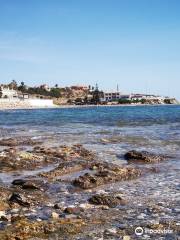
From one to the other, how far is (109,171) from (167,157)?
570 cm

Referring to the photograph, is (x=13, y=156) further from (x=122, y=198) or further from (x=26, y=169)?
(x=122, y=198)

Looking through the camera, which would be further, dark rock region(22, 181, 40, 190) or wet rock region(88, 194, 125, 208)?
dark rock region(22, 181, 40, 190)

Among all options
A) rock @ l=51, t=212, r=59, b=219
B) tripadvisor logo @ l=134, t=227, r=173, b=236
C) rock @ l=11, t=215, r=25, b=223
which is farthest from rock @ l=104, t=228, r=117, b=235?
rock @ l=11, t=215, r=25, b=223

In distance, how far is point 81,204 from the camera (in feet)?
34.6

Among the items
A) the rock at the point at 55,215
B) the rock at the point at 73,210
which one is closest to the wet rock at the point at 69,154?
the rock at the point at 73,210

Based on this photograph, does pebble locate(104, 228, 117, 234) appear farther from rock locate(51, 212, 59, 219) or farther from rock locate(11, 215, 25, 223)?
rock locate(11, 215, 25, 223)

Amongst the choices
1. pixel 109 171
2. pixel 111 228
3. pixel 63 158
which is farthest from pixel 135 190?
pixel 63 158

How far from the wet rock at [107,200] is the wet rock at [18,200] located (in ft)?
5.46

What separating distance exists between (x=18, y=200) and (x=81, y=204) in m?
1.60

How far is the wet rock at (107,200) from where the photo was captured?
1050 centimetres

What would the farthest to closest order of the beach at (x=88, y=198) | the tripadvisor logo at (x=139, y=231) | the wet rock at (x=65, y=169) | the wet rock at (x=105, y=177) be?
the wet rock at (x=65, y=169) < the wet rock at (x=105, y=177) < the beach at (x=88, y=198) < the tripadvisor logo at (x=139, y=231)

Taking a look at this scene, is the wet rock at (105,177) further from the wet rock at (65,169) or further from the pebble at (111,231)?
the pebble at (111,231)

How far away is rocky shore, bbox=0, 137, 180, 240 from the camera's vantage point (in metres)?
8.48

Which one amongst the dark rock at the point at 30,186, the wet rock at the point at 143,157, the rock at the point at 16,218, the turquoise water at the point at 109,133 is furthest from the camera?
the turquoise water at the point at 109,133
